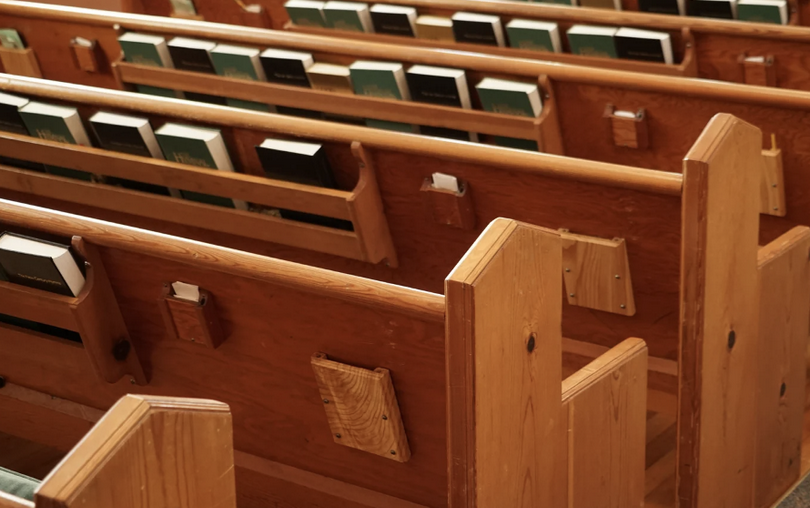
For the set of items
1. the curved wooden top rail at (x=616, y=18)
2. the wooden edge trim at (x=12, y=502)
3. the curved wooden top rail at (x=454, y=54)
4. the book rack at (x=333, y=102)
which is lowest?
the book rack at (x=333, y=102)

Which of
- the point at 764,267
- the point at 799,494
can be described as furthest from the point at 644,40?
the point at 799,494

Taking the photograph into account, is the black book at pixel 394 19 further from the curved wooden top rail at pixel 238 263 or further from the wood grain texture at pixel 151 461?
the wood grain texture at pixel 151 461

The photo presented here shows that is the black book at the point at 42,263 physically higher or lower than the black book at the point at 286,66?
higher

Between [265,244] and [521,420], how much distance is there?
925 millimetres

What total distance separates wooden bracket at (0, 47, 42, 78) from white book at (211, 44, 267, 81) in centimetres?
64

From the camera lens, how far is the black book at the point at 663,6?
257cm

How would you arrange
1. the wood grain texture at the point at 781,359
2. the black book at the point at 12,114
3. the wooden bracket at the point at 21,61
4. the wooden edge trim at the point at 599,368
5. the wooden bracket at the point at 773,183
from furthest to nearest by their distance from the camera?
the wooden bracket at the point at 21,61
the black book at the point at 12,114
the wooden bracket at the point at 773,183
the wood grain texture at the point at 781,359
the wooden edge trim at the point at 599,368

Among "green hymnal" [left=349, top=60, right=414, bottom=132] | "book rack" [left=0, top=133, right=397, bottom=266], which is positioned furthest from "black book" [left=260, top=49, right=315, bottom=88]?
"book rack" [left=0, top=133, right=397, bottom=266]

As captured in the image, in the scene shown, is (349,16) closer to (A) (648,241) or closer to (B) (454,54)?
(B) (454,54)

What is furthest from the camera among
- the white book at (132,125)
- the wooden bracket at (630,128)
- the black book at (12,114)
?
the black book at (12,114)

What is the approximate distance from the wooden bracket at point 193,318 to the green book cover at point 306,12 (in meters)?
1.49

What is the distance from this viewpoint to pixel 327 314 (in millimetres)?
1305

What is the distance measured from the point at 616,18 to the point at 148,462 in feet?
5.97

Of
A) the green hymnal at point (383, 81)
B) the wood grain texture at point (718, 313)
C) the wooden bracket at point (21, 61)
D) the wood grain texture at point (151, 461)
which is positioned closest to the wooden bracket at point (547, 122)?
the green hymnal at point (383, 81)
